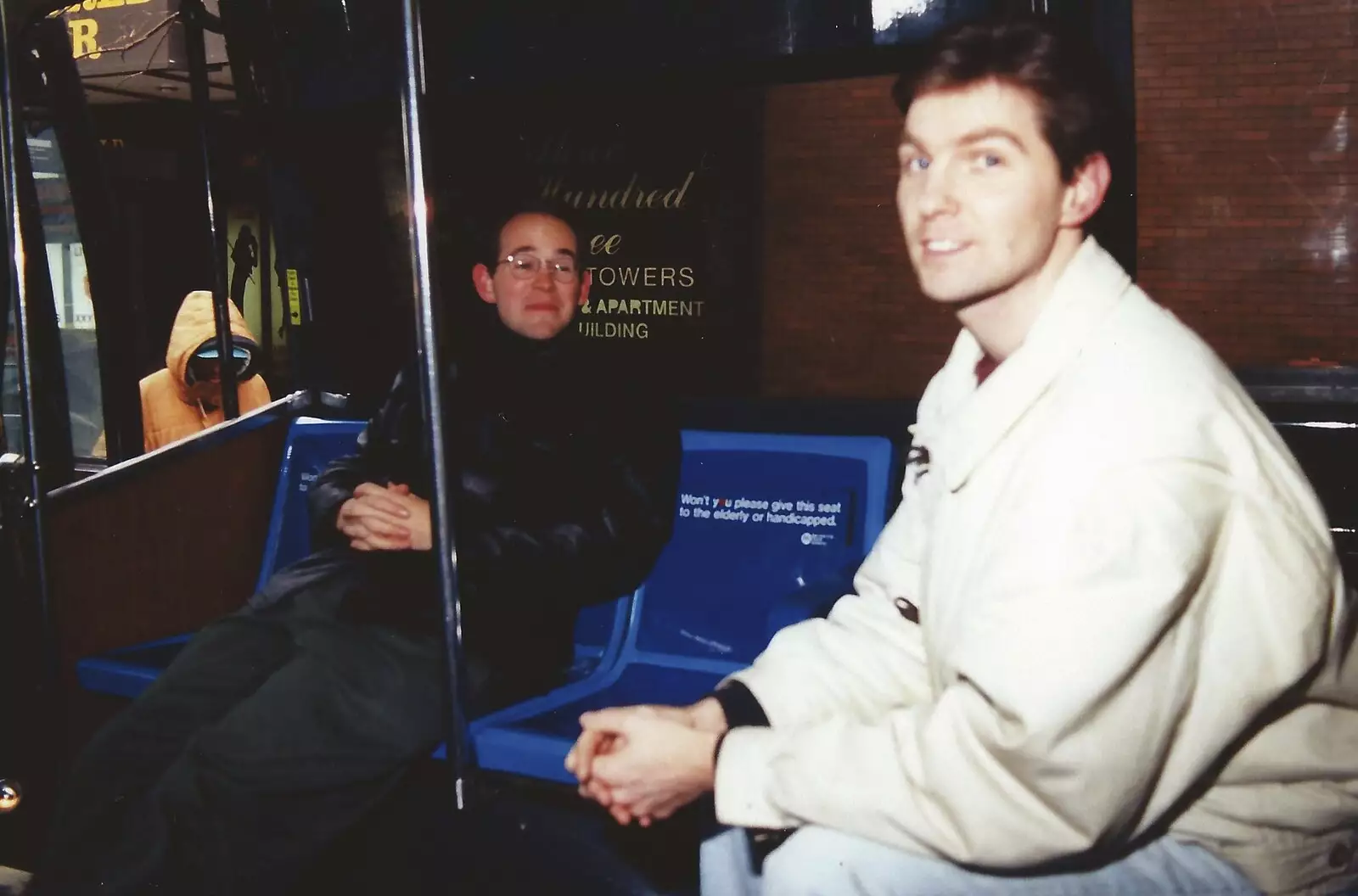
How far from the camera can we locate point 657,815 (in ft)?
4.80

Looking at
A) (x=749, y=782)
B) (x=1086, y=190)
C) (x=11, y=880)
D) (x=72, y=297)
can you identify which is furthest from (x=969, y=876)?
(x=72, y=297)

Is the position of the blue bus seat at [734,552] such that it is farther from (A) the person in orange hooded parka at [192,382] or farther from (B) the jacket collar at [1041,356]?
(A) the person in orange hooded parka at [192,382]

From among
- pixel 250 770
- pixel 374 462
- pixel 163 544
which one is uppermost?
pixel 374 462

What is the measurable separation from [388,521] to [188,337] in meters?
3.17

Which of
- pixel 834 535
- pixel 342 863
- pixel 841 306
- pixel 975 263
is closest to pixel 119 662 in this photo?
pixel 342 863

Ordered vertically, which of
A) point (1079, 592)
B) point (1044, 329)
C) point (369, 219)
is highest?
point (369, 219)

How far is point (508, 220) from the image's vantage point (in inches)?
105

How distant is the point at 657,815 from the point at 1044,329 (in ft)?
2.79

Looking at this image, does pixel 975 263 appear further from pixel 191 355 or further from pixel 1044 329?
pixel 191 355

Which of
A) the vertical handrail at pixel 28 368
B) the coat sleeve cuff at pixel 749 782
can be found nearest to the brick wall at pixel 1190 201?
the vertical handrail at pixel 28 368

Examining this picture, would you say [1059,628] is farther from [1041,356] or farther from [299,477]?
[299,477]

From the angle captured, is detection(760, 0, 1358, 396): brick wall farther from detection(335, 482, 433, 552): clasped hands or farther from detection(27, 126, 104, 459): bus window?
detection(335, 482, 433, 552): clasped hands

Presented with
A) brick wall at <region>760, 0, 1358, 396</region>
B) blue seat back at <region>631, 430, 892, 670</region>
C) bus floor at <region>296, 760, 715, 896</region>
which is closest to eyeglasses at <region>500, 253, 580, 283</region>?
blue seat back at <region>631, 430, 892, 670</region>

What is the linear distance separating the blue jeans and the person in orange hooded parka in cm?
432
